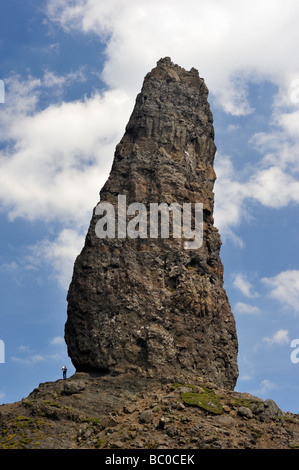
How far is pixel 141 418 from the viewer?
40.6m

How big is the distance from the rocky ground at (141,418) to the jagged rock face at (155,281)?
280cm

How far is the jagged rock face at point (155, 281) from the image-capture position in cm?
4819

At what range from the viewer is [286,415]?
44250 mm

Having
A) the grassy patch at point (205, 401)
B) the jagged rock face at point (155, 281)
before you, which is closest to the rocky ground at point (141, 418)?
the grassy patch at point (205, 401)

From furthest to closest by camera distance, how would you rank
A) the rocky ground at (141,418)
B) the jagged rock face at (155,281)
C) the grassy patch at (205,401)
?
the jagged rock face at (155,281) < the grassy patch at (205,401) < the rocky ground at (141,418)

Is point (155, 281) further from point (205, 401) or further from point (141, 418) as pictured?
point (141, 418)

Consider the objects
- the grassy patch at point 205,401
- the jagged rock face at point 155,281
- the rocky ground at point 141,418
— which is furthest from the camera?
the jagged rock face at point 155,281

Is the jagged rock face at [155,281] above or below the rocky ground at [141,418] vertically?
above

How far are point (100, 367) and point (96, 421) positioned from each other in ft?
21.0

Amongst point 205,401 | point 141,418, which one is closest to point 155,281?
point 205,401

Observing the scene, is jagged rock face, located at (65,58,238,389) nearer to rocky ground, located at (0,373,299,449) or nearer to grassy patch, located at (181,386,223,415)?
rocky ground, located at (0,373,299,449)

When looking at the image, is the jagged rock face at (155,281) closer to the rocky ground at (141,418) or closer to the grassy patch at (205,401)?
the rocky ground at (141,418)

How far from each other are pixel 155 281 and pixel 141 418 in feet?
45.0

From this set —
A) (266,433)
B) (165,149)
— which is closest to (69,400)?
(266,433)
